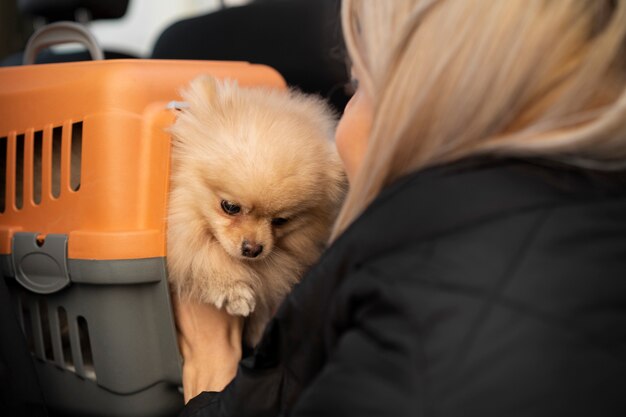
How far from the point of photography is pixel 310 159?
1219mm

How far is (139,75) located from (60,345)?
57 centimetres

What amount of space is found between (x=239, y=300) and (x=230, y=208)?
0.19 m

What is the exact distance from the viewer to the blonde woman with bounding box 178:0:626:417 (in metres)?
0.57

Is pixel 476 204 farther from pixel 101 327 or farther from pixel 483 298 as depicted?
pixel 101 327

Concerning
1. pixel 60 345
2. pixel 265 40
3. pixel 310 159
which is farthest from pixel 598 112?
pixel 265 40

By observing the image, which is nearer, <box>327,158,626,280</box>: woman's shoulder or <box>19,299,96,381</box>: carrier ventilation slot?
<box>327,158,626,280</box>: woman's shoulder

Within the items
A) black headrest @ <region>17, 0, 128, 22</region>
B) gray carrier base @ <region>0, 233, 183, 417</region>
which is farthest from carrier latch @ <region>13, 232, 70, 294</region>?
black headrest @ <region>17, 0, 128, 22</region>

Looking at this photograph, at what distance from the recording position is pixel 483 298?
58cm

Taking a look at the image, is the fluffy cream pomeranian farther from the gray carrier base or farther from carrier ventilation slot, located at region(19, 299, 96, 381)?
carrier ventilation slot, located at region(19, 299, 96, 381)

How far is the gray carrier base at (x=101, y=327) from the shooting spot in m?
1.12

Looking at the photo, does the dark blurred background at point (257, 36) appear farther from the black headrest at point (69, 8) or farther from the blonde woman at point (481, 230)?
the blonde woman at point (481, 230)

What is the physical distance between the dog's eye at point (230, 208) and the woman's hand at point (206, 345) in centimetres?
21

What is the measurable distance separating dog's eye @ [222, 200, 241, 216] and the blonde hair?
562 mm

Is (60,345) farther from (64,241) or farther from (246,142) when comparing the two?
(246,142)
